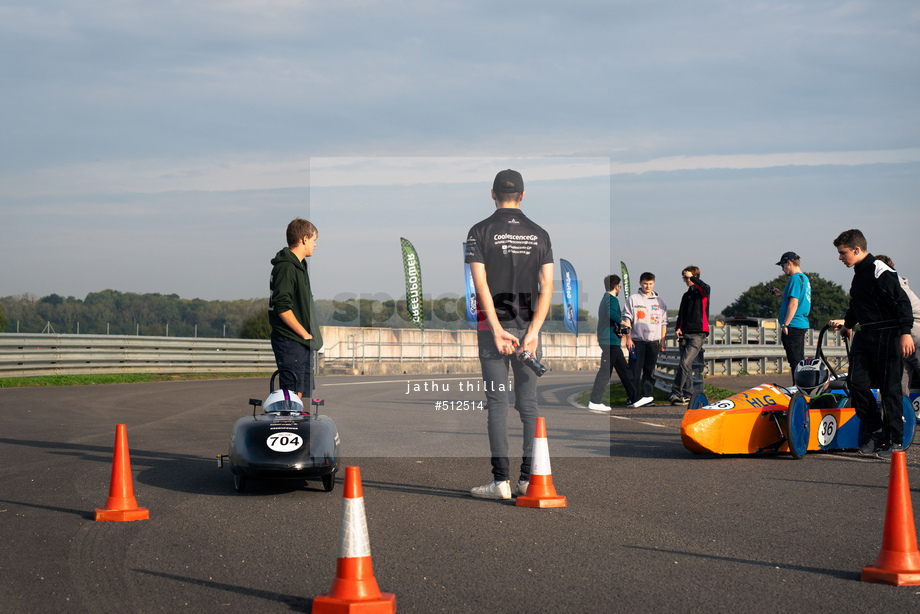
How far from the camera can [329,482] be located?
19.9 ft

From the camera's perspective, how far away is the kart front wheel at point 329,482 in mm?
6000

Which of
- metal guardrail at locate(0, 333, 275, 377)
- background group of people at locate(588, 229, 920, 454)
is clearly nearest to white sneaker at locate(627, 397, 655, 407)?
background group of people at locate(588, 229, 920, 454)

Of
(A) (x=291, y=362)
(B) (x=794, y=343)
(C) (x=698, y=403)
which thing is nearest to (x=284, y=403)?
(A) (x=291, y=362)

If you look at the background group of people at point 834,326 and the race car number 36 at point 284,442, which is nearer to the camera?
the race car number 36 at point 284,442

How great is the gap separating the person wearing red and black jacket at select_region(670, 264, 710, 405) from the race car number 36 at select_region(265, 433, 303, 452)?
7626 millimetres

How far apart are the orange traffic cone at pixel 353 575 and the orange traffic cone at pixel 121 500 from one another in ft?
7.10

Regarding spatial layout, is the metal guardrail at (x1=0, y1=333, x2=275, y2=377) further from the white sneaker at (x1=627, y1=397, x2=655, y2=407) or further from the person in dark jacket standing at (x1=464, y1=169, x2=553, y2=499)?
the person in dark jacket standing at (x1=464, y1=169, x2=553, y2=499)

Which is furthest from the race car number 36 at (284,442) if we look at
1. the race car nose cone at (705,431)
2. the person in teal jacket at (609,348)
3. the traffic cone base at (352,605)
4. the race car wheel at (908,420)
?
the person in teal jacket at (609,348)

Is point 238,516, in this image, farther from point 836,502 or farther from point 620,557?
point 836,502

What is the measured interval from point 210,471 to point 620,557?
12.9ft

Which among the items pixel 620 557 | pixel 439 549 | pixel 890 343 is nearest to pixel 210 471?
pixel 439 549

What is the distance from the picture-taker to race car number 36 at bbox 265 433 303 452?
18.8ft

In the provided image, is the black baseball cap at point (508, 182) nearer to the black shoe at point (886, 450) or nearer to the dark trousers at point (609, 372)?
the black shoe at point (886, 450)

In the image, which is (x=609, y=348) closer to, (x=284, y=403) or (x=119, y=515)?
(x=284, y=403)
